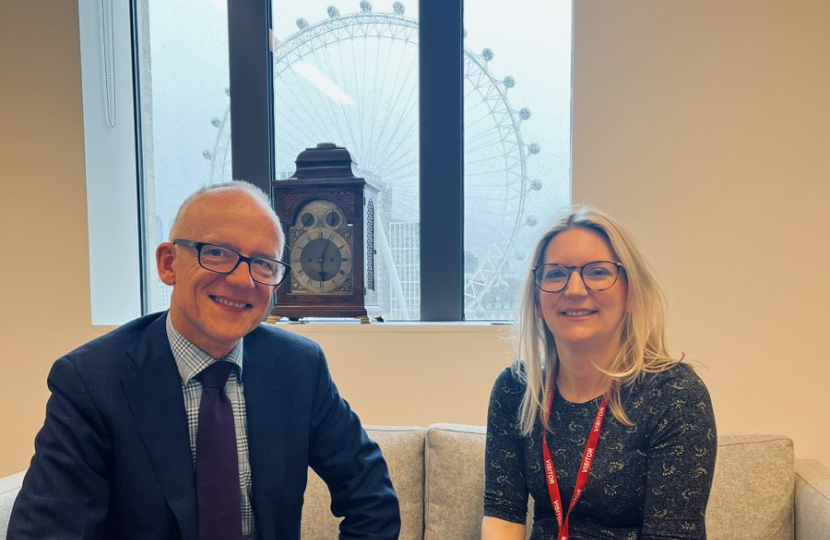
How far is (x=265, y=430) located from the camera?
1125 millimetres

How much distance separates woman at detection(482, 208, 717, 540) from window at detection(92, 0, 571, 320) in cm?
84

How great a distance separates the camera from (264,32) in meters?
2.35

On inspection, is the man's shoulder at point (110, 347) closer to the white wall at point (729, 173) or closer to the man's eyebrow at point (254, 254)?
the man's eyebrow at point (254, 254)

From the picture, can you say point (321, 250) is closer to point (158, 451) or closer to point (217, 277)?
point (217, 277)

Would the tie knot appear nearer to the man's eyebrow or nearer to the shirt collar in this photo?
the shirt collar

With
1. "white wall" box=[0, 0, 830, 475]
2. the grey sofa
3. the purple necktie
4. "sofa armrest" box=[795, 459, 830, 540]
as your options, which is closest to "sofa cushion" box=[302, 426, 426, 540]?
the grey sofa

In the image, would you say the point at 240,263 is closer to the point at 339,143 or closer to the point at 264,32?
the point at 339,143

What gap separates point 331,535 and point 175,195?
1.64 meters

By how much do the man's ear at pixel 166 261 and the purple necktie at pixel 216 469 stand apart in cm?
19

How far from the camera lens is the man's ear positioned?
109 centimetres

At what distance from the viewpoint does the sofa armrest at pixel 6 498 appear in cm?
136

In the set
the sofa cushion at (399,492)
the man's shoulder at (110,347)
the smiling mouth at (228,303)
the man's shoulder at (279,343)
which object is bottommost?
the sofa cushion at (399,492)

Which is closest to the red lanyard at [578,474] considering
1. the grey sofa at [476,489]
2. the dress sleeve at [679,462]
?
the dress sleeve at [679,462]

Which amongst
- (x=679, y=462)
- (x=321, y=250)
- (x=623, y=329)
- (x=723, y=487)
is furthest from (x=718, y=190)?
(x=321, y=250)
